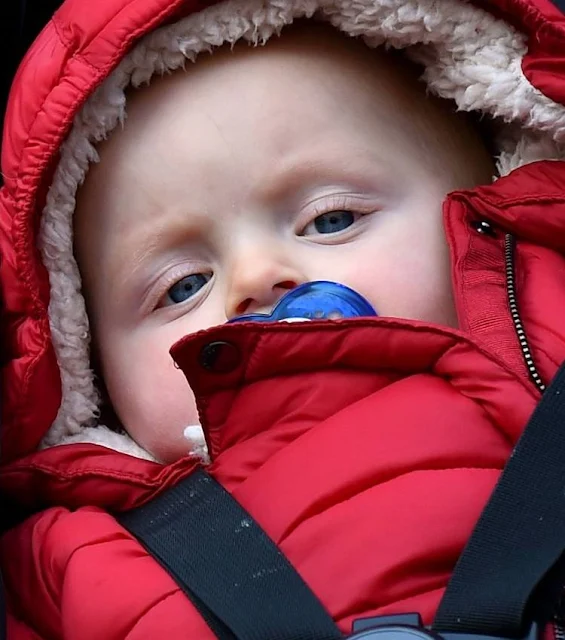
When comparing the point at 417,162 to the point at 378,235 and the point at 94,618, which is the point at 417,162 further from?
the point at 94,618

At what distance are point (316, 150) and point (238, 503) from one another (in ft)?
1.28

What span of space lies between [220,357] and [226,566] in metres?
0.22

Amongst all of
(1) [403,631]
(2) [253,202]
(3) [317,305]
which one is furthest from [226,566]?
(2) [253,202]

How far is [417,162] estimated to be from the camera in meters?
1.16

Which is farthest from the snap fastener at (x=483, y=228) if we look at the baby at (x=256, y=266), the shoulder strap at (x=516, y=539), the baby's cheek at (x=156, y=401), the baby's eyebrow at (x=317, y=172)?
the baby's cheek at (x=156, y=401)

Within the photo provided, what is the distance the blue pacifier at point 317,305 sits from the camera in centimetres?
105

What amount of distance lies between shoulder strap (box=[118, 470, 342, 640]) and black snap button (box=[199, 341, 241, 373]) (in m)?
0.10

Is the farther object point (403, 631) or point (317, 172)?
point (317, 172)

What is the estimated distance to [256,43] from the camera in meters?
1.18

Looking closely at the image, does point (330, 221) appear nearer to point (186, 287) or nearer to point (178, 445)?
point (186, 287)

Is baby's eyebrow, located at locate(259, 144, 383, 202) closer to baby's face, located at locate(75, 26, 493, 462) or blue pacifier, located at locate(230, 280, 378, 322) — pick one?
baby's face, located at locate(75, 26, 493, 462)

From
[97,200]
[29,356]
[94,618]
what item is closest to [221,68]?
[97,200]

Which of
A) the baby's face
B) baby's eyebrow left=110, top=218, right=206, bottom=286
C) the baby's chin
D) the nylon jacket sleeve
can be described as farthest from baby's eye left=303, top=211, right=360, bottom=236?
the nylon jacket sleeve

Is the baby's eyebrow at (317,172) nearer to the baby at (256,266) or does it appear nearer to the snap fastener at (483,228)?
the baby at (256,266)
